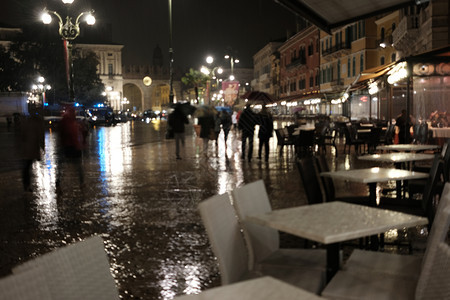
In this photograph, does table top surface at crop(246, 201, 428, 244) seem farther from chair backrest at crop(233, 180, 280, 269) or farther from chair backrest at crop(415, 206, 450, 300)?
chair backrest at crop(415, 206, 450, 300)

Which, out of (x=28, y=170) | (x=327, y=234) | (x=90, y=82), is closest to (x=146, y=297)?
(x=327, y=234)

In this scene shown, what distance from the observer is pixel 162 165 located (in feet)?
45.4

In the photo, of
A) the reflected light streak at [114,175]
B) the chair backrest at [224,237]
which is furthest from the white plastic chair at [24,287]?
the reflected light streak at [114,175]

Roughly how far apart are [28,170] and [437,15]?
56.6 ft

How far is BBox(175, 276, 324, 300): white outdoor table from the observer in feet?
6.68

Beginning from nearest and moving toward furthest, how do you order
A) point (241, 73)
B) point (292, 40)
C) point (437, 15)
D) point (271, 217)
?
point (271, 217) < point (437, 15) < point (292, 40) < point (241, 73)

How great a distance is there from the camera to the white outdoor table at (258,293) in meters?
2.04

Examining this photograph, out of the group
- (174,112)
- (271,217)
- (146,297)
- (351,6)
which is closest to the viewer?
(271,217)

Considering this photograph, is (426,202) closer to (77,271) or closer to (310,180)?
(310,180)

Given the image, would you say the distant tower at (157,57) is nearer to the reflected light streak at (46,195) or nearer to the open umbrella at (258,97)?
the open umbrella at (258,97)

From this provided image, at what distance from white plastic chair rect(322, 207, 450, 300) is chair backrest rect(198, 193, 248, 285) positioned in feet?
1.89

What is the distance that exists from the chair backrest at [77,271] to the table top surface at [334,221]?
1190 mm

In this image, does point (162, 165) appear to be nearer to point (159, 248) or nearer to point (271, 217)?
point (159, 248)

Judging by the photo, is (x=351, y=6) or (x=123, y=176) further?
(x=123, y=176)
